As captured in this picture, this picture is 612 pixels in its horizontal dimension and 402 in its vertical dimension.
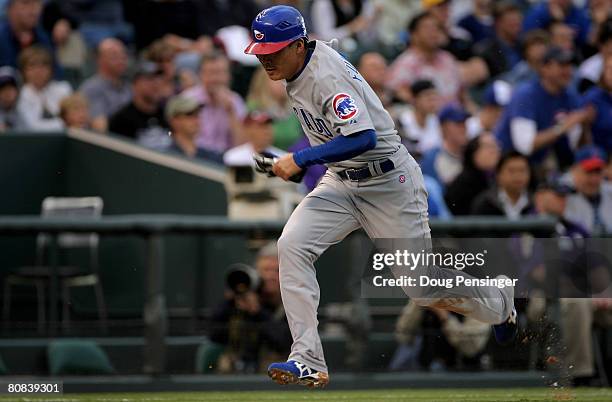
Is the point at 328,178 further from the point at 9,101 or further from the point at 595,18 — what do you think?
the point at 595,18

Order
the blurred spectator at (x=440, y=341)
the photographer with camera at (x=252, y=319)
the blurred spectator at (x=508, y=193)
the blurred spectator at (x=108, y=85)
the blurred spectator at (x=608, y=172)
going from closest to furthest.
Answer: the photographer with camera at (x=252, y=319) → the blurred spectator at (x=440, y=341) → the blurred spectator at (x=508, y=193) → the blurred spectator at (x=608, y=172) → the blurred spectator at (x=108, y=85)

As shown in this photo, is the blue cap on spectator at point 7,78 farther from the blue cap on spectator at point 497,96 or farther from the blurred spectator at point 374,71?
the blue cap on spectator at point 497,96

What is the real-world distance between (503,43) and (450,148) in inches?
144

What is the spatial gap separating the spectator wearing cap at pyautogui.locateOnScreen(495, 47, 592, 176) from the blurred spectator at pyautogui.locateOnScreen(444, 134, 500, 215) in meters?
0.62

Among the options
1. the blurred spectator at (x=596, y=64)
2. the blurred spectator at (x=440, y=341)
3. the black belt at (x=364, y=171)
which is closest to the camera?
the black belt at (x=364, y=171)

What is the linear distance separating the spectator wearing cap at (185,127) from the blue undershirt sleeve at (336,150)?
184 inches

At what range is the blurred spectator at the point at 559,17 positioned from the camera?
14.5 metres

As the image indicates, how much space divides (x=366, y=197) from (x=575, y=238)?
3442 mm

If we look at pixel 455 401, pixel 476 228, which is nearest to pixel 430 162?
pixel 476 228

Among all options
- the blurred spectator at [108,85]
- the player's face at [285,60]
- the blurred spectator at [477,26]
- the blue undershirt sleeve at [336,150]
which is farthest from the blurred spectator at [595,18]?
the blue undershirt sleeve at [336,150]

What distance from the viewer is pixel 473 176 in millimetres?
10711

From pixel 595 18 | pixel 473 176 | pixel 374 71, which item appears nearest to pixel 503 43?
pixel 595 18

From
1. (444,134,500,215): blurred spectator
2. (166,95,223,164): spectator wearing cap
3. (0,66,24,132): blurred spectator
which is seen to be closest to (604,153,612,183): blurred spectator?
(444,134,500,215): blurred spectator

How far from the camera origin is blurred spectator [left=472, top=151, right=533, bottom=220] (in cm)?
1035
